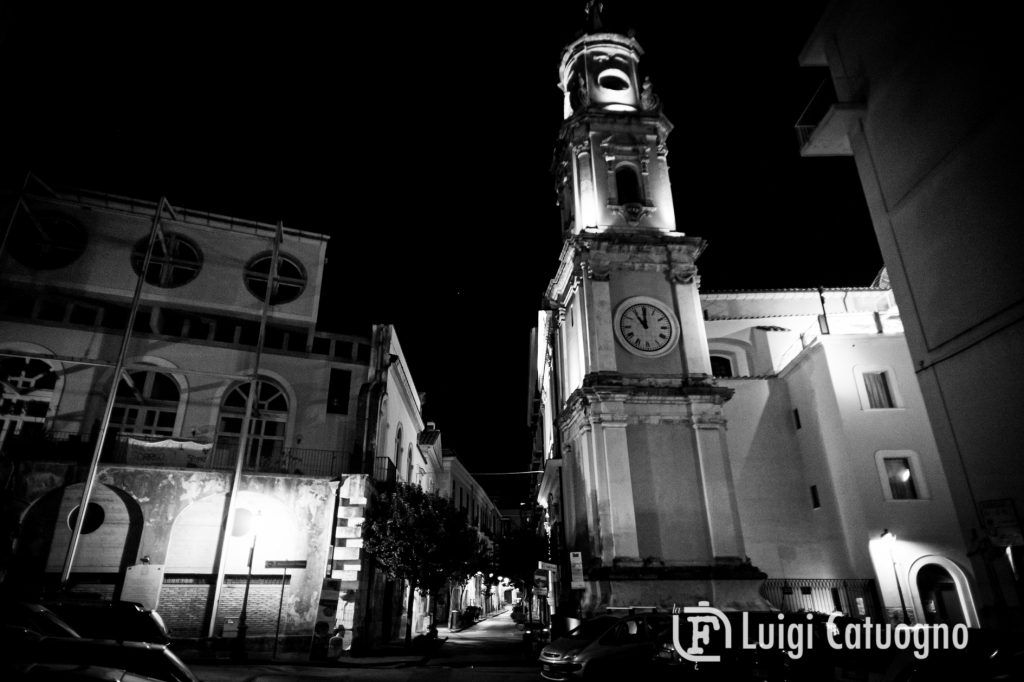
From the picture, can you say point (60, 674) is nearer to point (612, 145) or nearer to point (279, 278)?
point (279, 278)

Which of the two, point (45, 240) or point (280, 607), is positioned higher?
point (45, 240)

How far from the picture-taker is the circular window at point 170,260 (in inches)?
998

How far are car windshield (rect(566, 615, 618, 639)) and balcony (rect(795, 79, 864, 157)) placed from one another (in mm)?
14147

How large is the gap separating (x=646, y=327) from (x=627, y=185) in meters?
8.42

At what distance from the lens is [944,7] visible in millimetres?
12383

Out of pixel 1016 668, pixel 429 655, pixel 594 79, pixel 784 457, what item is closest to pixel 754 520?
pixel 784 457

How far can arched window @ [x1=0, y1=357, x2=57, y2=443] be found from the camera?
69.4 feet

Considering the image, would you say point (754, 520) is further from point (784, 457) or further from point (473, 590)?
point (473, 590)

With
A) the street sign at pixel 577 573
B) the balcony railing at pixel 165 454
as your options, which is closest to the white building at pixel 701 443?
the street sign at pixel 577 573

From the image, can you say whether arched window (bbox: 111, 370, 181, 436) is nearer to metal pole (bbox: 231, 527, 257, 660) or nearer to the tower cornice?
metal pole (bbox: 231, 527, 257, 660)

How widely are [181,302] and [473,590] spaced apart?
47.5 meters

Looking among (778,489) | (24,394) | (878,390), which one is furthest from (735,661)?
(24,394)

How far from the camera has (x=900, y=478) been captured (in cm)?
2256

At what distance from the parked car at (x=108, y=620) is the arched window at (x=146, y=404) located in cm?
1672
